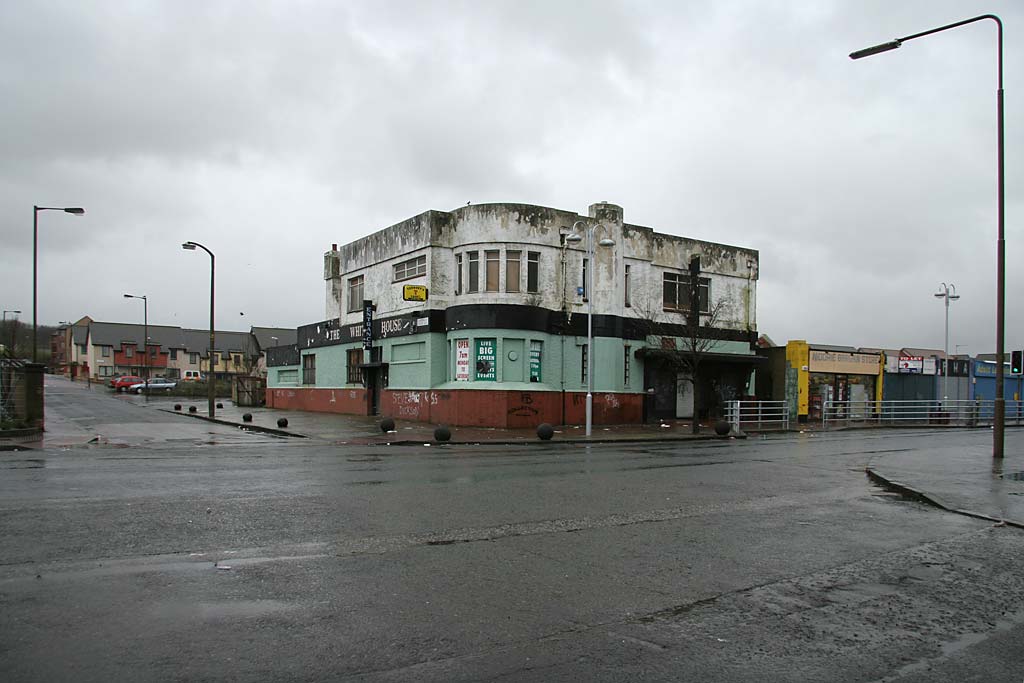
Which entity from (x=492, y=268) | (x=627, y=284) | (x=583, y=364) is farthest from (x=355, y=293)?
(x=627, y=284)

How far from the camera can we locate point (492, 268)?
30.2 m

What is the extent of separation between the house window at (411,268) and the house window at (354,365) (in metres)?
5.69

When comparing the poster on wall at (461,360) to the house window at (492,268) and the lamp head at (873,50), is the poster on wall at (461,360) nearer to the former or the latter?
the house window at (492,268)

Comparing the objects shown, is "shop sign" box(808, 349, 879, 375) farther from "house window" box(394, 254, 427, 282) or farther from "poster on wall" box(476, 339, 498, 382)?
"house window" box(394, 254, 427, 282)

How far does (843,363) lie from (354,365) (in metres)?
25.6

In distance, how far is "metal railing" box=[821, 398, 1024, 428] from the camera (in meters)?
36.2

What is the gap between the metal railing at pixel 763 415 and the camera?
31031 millimetres

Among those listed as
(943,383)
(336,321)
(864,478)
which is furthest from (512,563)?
(943,383)

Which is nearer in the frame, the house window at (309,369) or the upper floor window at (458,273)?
the upper floor window at (458,273)

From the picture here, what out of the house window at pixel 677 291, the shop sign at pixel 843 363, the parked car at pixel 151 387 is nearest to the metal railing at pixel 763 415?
the shop sign at pixel 843 363

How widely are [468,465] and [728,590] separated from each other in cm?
961

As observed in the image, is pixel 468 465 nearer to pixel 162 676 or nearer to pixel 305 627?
pixel 305 627

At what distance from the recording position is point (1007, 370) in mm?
49688

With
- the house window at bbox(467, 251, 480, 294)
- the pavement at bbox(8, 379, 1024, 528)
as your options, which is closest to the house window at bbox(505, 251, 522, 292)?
the house window at bbox(467, 251, 480, 294)
